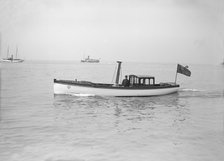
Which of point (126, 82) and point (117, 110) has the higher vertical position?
point (126, 82)

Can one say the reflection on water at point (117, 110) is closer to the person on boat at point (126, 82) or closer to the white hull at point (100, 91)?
the white hull at point (100, 91)

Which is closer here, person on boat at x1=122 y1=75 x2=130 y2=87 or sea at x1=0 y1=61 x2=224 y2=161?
sea at x1=0 y1=61 x2=224 y2=161

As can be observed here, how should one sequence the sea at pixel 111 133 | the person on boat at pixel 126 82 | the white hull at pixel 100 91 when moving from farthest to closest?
1. the white hull at pixel 100 91
2. the person on boat at pixel 126 82
3. the sea at pixel 111 133

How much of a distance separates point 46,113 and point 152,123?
10095mm

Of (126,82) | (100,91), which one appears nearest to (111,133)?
(126,82)

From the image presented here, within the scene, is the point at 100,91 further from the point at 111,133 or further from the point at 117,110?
the point at 111,133

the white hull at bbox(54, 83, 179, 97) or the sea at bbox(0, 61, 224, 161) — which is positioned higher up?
the white hull at bbox(54, 83, 179, 97)

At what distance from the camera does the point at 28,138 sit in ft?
52.9

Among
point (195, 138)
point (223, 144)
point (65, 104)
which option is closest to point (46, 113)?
point (65, 104)

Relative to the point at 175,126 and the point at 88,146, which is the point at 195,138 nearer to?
the point at 175,126

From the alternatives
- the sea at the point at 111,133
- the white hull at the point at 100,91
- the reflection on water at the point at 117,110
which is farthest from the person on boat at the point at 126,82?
the sea at the point at 111,133

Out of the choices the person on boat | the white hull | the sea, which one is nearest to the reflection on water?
the sea

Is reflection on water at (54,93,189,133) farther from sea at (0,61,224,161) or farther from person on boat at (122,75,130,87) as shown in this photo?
person on boat at (122,75,130,87)

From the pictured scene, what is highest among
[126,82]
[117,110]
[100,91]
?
[126,82]
